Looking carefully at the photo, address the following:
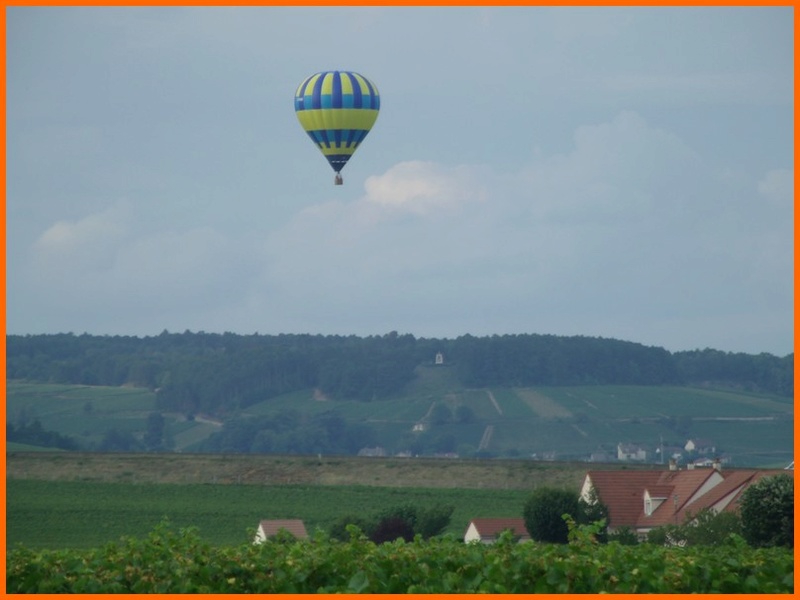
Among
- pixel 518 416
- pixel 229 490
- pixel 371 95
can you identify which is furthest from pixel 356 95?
pixel 518 416

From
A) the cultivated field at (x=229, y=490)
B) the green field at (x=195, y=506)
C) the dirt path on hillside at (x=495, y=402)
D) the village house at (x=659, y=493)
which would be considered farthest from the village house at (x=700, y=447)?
the village house at (x=659, y=493)

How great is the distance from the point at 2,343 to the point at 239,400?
6703 inches

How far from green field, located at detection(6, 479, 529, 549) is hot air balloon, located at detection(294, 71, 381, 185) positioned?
15.9m

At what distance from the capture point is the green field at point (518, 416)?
151250 mm

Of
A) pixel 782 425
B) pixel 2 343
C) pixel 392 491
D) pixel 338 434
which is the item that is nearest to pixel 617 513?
pixel 392 491

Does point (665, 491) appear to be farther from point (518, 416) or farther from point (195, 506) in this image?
point (518, 416)

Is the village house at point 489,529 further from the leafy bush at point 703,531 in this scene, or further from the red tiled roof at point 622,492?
the leafy bush at point 703,531

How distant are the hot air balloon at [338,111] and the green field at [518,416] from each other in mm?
97210

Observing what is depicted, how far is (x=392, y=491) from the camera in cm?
7488

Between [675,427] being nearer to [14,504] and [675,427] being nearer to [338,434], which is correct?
[338,434]

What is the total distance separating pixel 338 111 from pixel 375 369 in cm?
14851

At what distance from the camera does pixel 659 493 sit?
53.2m

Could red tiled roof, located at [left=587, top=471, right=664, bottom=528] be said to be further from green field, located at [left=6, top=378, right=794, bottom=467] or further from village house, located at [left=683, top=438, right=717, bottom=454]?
village house, located at [left=683, top=438, right=717, bottom=454]

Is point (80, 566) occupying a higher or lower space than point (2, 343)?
lower
